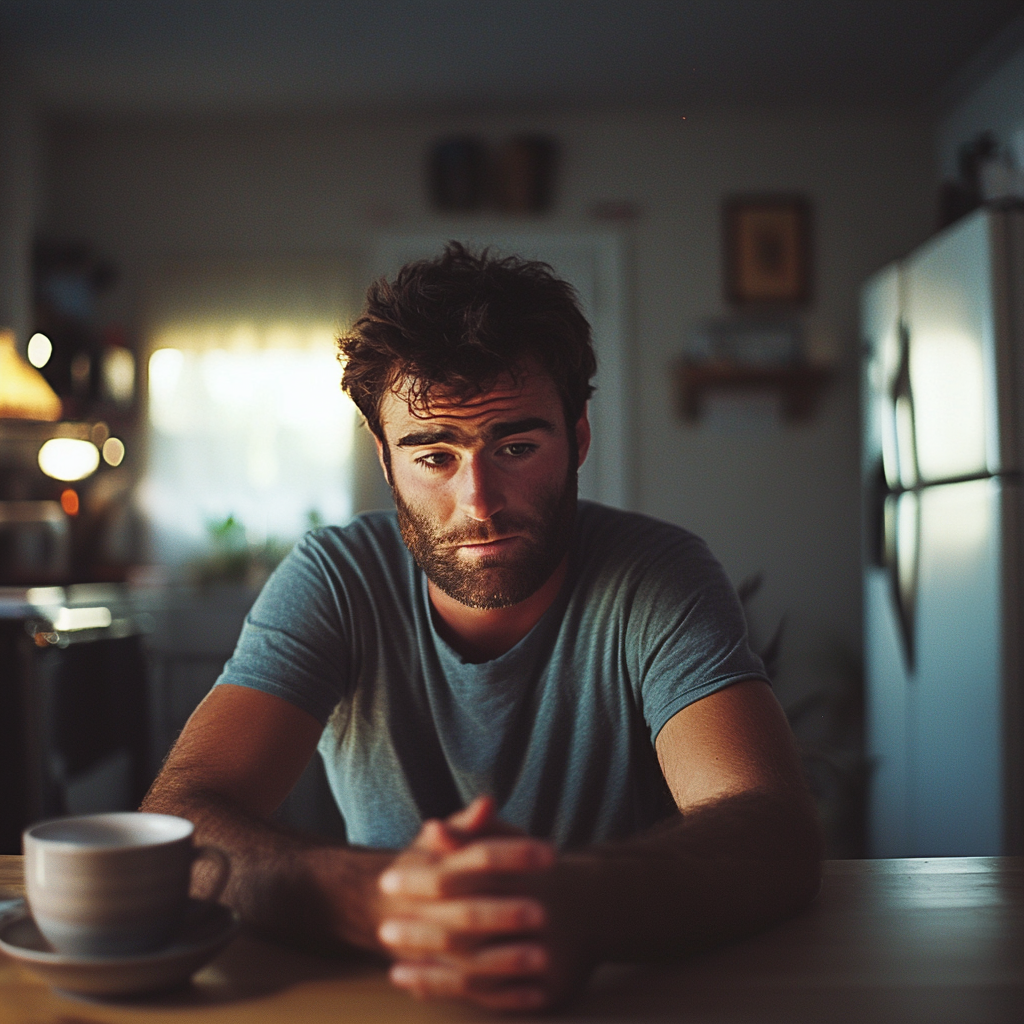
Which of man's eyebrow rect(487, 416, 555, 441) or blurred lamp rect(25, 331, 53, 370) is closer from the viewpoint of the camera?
man's eyebrow rect(487, 416, 555, 441)

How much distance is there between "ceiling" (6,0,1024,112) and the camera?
313 centimetres

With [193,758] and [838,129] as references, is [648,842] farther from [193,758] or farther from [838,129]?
[838,129]

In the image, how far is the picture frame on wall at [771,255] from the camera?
3922 mm

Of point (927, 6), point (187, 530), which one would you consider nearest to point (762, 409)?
point (927, 6)

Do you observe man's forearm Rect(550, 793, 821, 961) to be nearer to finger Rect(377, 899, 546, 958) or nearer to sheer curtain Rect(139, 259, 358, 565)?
finger Rect(377, 899, 546, 958)

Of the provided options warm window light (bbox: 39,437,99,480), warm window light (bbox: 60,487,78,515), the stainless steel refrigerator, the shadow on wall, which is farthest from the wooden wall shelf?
warm window light (bbox: 60,487,78,515)

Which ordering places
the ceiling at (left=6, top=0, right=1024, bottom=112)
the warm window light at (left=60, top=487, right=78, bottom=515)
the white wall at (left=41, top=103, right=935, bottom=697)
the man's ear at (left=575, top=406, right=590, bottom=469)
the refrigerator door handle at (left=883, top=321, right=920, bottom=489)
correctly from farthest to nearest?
the white wall at (left=41, top=103, right=935, bottom=697)
the warm window light at (left=60, top=487, right=78, bottom=515)
the ceiling at (left=6, top=0, right=1024, bottom=112)
the refrigerator door handle at (left=883, top=321, right=920, bottom=489)
the man's ear at (left=575, top=406, right=590, bottom=469)

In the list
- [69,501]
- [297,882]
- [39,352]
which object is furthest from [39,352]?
[297,882]

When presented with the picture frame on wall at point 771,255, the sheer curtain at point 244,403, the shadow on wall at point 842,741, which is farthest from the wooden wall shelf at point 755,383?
the sheer curtain at point 244,403

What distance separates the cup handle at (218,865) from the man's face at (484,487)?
53cm

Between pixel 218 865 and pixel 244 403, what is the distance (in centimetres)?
353

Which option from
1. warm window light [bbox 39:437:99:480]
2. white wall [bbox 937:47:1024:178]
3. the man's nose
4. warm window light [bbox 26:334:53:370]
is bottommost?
the man's nose

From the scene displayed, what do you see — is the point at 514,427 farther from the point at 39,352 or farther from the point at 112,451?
the point at 112,451

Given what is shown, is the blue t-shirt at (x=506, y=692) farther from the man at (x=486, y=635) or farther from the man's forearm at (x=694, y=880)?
the man's forearm at (x=694, y=880)
